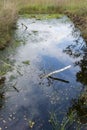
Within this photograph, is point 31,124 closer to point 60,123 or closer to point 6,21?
point 60,123

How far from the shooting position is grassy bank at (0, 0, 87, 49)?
18203 mm

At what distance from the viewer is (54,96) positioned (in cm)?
1051

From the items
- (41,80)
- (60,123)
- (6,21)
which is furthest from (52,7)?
(60,123)

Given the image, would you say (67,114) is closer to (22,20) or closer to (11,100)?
(11,100)

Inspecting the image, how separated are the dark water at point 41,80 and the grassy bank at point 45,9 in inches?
Answer: 46.9

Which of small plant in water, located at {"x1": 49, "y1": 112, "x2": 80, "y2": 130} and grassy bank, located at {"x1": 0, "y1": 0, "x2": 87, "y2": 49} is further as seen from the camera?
grassy bank, located at {"x1": 0, "y1": 0, "x2": 87, "y2": 49}

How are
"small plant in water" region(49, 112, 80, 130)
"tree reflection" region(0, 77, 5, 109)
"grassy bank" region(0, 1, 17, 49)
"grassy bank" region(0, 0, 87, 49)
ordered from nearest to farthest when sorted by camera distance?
"small plant in water" region(49, 112, 80, 130) < "tree reflection" region(0, 77, 5, 109) < "grassy bank" region(0, 1, 17, 49) < "grassy bank" region(0, 0, 87, 49)

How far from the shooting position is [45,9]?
28172 millimetres

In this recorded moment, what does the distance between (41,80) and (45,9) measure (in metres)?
17.7

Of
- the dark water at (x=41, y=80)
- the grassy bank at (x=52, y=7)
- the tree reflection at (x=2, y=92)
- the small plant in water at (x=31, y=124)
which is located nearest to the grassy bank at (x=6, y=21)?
the dark water at (x=41, y=80)

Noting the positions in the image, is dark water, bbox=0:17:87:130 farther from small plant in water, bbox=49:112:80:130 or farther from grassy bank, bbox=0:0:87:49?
grassy bank, bbox=0:0:87:49

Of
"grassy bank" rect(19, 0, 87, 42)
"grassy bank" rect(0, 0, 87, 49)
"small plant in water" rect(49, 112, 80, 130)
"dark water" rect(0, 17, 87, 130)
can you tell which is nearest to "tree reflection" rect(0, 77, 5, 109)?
"dark water" rect(0, 17, 87, 130)

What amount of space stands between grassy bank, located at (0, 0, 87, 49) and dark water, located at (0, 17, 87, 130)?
119 cm

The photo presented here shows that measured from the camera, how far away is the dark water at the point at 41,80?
359 inches
